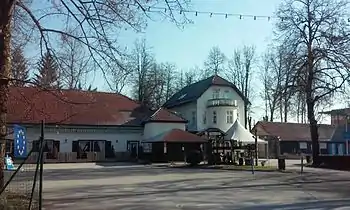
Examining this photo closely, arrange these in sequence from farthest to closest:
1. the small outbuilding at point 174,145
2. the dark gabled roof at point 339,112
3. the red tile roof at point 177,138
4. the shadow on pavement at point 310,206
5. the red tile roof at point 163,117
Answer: the red tile roof at point 163,117 → the small outbuilding at point 174,145 → the red tile roof at point 177,138 → the dark gabled roof at point 339,112 → the shadow on pavement at point 310,206

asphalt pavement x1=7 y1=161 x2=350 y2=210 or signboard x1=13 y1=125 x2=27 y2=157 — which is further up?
signboard x1=13 y1=125 x2=27 y2=157

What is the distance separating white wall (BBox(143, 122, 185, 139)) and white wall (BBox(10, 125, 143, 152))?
9.86ft

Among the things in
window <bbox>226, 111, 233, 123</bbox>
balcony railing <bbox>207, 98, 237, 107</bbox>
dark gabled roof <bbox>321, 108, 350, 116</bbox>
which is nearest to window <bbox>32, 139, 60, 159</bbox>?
balcony railing <bbox>207, 98, 237, 107</bbox>

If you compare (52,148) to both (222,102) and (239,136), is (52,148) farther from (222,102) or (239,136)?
(222,102)

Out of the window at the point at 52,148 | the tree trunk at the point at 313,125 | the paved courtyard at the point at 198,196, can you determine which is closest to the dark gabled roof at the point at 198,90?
the window at the point at 52,148

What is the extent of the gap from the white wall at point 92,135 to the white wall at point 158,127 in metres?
3.01

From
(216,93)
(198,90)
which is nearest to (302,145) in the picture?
(216,93)

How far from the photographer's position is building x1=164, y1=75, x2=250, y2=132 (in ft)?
220

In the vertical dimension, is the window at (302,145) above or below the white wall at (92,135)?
below

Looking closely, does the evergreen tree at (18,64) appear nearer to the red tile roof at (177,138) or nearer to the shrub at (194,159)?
the shrub at (194,159)

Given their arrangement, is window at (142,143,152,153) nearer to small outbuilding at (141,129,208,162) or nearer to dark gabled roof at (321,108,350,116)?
small outbuilding at (141,129,208,162)

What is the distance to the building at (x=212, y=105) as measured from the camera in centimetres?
6706

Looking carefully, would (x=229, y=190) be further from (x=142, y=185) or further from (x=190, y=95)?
(x=190, y=95)

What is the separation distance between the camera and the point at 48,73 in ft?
49.2
